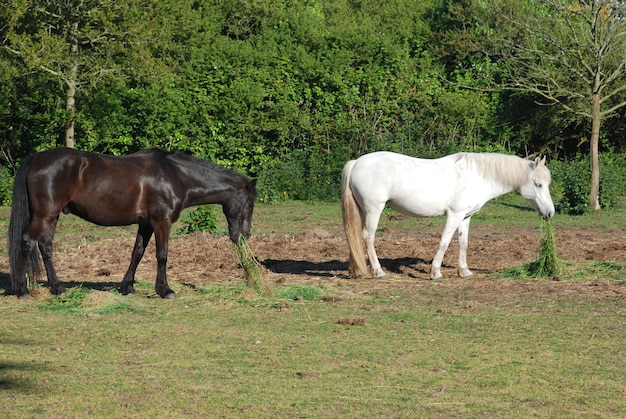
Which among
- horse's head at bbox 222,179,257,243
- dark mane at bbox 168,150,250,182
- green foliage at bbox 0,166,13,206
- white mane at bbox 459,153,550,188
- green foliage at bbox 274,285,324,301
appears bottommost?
green foliage at bbox 0,166,13,206

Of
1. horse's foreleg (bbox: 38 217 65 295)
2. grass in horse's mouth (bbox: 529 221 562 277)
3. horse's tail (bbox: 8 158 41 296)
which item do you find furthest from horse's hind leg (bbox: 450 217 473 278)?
horse's tail (bbox: 8 158 41 296)

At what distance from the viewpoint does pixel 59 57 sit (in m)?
20.5

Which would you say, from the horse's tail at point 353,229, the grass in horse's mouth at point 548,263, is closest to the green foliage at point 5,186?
the horse's tail at point 353,229

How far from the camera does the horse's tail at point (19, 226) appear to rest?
399 inches

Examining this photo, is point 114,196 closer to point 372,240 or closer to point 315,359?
point 372,240

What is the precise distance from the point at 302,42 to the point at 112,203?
16.1 metres

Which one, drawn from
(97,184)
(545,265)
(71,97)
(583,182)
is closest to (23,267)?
(97,184)

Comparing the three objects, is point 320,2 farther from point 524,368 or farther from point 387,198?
point 524,368

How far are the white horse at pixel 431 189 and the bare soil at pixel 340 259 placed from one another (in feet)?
1.56

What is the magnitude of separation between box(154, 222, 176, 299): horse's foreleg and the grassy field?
7.8 inches

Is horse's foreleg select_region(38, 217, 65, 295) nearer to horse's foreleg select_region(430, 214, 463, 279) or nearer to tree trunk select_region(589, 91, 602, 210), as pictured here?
horse's foreleg select_region(430, 214, 463, 279)

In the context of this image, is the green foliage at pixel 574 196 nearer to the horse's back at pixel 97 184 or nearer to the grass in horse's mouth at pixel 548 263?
the grass in horse's mouth at pixel 548 263

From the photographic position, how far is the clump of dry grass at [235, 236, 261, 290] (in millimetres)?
10719

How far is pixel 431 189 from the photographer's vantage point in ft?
41.1
